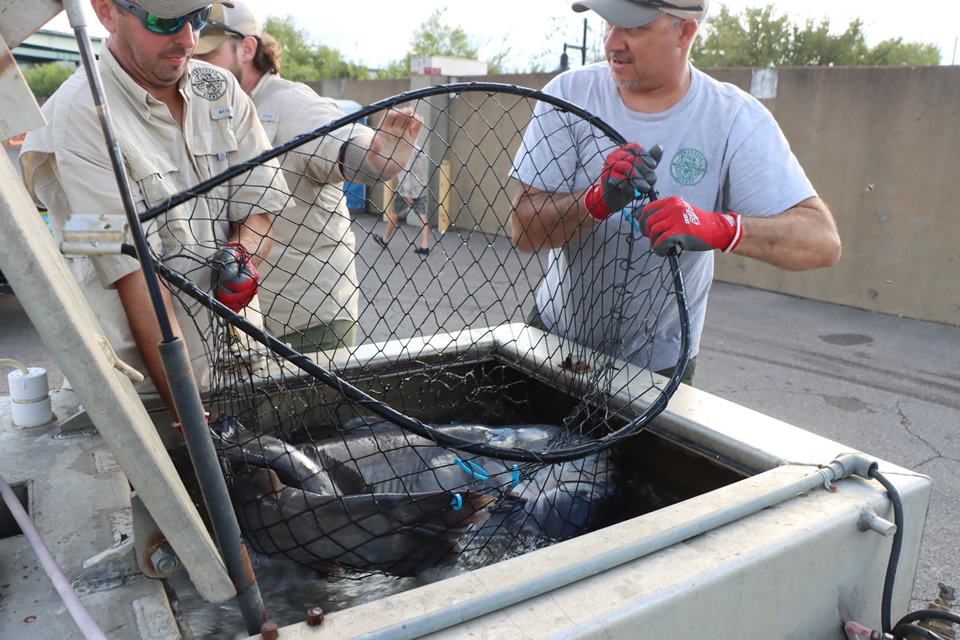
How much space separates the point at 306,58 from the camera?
37.3 m

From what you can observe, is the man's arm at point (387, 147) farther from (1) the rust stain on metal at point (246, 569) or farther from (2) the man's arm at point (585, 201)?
(1) the rust stain on metal at point (246, 569)

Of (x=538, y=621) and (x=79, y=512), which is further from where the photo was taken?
(x=79, y=512)

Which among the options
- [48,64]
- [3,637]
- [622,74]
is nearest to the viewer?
[3,637]

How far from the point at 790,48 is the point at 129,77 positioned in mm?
27966

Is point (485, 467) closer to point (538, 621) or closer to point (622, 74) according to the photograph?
point (538, 621)

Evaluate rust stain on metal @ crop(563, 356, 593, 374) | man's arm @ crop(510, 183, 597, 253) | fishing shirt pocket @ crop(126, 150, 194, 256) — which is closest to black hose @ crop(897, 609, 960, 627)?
rust stain on metal @ crop(563, 356, 593, 374)

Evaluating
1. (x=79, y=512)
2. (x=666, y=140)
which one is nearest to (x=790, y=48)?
(x=666, y=140)

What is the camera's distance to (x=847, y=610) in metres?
1.07

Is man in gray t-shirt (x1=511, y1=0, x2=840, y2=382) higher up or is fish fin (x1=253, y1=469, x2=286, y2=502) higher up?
man in gray t-shirt (x1=511, y1=0, x2=840, y2=382)

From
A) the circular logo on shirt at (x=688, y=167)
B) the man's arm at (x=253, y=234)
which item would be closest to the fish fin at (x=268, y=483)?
the man's arm at (x=253, y=234)

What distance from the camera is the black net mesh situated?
1.06 meters

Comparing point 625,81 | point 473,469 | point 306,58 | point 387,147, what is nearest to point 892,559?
point 473,469

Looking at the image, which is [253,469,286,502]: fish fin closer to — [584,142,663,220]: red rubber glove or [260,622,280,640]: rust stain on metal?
[260,622,280,640]: rust stain on metal

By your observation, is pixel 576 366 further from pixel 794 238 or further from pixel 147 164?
pixel 147 164
